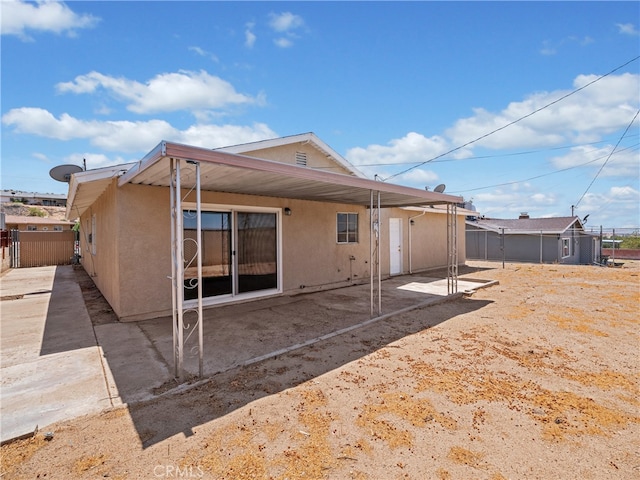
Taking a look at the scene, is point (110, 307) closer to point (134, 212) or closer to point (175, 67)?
point (134, 212)

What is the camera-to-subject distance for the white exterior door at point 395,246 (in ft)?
→ 40.8

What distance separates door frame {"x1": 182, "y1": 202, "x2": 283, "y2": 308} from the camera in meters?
6.88

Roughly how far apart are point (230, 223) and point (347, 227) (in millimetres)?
4162

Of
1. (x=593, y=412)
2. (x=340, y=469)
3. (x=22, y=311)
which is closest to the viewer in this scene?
(x=340, y=469)

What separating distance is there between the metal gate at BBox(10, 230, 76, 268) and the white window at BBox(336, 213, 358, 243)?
15.6 meters

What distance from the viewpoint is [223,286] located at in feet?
24.0

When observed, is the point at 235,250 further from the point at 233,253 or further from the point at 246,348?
the point at 246,348

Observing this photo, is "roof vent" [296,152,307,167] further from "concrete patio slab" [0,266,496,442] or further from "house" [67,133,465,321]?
"concrete patio slab" [0,266,496,442]

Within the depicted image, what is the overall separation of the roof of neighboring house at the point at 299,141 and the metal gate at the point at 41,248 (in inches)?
575

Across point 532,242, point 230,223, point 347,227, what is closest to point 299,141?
point 347,227

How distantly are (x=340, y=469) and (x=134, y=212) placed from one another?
5548 millimetres

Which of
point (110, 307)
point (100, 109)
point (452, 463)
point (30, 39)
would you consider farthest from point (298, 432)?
point (100, 109)

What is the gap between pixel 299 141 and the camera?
935 centimetres

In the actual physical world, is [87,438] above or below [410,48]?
below
